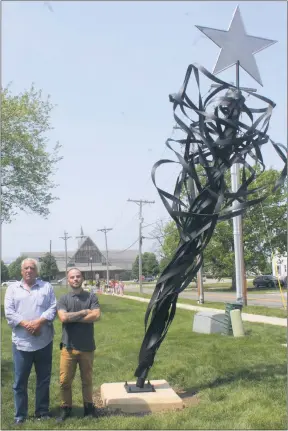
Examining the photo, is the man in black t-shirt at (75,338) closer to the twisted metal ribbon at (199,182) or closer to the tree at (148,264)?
the twisted metal ribbon at (199,182)

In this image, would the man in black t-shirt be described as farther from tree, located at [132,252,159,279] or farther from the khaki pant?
tree, located at [132,252,159,279]

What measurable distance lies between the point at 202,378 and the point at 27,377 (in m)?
2.72

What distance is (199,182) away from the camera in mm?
6066

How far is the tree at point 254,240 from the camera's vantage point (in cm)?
3959

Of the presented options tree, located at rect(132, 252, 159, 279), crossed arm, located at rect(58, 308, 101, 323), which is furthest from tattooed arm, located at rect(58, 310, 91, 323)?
tree, located at rect(132, 252, 159, 279)

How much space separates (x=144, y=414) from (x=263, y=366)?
8.50ft

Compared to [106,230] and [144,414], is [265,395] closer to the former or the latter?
[144,414]

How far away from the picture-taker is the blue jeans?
197 inches

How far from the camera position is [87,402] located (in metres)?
5.18

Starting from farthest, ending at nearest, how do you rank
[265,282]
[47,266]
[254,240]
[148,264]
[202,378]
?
[148,264] < [47,266] < [265,282] < [254,240] < [202,378]

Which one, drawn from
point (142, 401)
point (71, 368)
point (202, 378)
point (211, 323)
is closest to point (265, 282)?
point (211, 323)

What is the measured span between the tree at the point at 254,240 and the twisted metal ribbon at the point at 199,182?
3248 centimetres

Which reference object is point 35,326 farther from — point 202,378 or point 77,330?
point 202,378

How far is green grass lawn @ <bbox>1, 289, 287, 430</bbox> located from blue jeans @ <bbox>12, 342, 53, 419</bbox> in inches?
6.8
